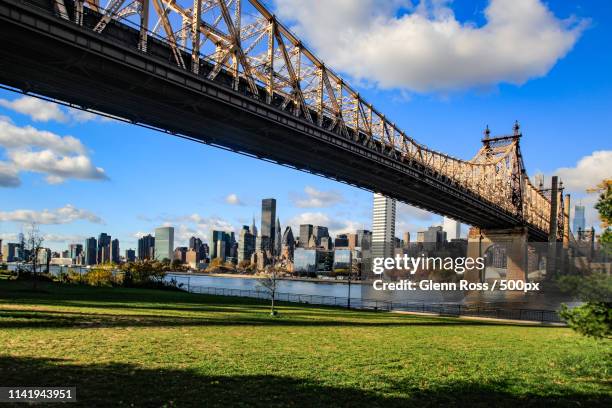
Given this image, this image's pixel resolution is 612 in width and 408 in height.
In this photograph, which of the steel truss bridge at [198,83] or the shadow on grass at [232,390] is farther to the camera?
the steel truss bridge at [198,83]

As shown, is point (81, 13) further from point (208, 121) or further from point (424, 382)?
point (424, 382)

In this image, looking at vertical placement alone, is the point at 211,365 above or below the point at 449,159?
below

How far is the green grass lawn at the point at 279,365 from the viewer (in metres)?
11.0

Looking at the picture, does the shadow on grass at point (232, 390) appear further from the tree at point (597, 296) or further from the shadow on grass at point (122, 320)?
the shadow on grass at point (122, 320)

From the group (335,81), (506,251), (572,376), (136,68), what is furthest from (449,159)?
(572,376)

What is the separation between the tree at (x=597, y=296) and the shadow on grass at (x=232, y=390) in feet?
5.65

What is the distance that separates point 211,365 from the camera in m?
13.8

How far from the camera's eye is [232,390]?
1124 centimetres

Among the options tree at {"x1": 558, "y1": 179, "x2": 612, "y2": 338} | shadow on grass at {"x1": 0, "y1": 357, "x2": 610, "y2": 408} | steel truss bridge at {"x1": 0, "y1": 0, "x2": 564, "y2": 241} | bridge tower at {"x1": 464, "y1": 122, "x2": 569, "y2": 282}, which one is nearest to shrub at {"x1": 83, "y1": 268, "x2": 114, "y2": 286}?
steel truss bridge at {"x1": 0, "y1": 0, "x2": 564, "y2": 241}

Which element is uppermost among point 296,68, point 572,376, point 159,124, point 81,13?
point 296,68

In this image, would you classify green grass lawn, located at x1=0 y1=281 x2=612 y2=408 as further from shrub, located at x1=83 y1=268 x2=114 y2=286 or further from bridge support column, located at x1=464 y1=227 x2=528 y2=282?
bridge support column, located at x1=464 y1=227 x2=528 y2=282

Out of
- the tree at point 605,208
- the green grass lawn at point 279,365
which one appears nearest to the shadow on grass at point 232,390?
the green grass lawn at point 279,365

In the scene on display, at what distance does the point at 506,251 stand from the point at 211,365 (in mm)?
89604

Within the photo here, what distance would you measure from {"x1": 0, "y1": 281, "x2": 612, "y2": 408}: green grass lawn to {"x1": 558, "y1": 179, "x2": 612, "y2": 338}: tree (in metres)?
1.74
